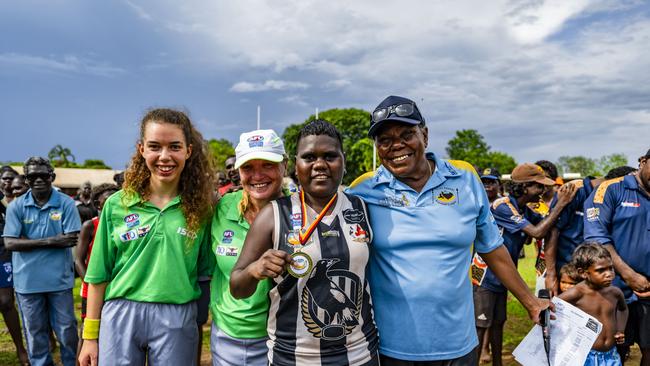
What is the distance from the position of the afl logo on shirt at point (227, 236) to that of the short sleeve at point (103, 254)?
0.64 metres

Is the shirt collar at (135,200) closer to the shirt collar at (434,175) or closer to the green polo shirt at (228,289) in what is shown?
the green polo shirt at (228,289)

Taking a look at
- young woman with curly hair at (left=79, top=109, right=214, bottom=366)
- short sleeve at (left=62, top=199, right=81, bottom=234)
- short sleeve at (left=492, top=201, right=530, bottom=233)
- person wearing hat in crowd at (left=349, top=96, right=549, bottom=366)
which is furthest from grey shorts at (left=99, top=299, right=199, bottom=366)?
short sleeve at (left=492, top=201, right=530, bottom=233)

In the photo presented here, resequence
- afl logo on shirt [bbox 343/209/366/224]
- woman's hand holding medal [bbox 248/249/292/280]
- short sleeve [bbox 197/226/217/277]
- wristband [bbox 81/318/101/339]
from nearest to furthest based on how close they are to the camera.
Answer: woman's hand holding medal [bbox 248/249/292/280]
afl logo on shirt [bbox 343/209/366/224]
wristband [bbox 81/318/101/339]
short sleeve [bbox 197/226/217/277]

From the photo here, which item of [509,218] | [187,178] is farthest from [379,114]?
[509,218]

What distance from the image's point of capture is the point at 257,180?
2.52 metres

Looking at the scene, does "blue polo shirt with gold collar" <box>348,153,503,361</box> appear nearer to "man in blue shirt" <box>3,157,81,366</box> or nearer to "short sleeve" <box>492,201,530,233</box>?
"short sleeve" <box>492,201,530,233</box>

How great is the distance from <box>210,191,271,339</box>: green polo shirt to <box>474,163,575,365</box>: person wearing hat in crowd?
3.23 m

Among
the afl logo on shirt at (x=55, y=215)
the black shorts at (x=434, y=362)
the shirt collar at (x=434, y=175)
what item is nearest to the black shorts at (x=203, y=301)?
the black shorts at (x=434, y=362)

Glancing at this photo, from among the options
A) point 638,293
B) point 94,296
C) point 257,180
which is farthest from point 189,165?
point 638,293

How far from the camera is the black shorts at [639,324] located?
4156mm

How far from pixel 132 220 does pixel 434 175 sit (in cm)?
171

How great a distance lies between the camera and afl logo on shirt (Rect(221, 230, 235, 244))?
250cm

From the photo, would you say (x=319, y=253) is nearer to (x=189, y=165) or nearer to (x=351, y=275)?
(x=351, y=275)

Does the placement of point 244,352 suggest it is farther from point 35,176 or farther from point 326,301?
point 35,176
